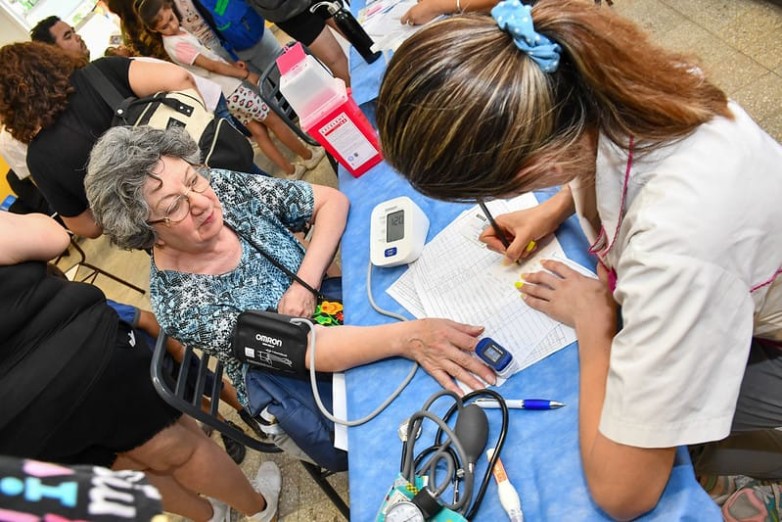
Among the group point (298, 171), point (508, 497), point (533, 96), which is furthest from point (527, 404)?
point (298, 171)

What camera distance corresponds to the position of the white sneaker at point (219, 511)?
76.4 inches

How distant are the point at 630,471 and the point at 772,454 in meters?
0.59

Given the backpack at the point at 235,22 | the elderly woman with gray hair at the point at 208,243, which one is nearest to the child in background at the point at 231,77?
the backpack at the point at 235,22

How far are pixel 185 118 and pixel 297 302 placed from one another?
0.82 meters

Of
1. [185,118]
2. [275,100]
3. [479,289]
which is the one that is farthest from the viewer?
[275,100]

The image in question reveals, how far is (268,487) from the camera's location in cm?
203

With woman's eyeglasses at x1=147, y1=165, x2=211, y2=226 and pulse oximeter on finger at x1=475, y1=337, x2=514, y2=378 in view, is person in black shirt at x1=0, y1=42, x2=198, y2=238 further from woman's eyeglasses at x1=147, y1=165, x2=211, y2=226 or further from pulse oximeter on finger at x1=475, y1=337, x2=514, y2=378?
pulse oximeter on finger at x1=475, y1=337, x2=514, y2=378

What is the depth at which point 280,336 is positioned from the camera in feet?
4.13

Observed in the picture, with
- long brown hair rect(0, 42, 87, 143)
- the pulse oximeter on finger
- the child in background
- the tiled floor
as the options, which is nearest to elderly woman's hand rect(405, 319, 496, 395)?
the pulse oximeter on finger

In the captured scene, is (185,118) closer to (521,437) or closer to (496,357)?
(496,357)

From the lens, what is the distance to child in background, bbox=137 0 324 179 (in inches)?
105

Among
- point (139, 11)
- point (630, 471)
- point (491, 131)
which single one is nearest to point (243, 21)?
point (139, 11)

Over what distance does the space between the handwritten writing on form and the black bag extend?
890 millimetres

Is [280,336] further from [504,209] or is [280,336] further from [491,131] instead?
[491,131]
